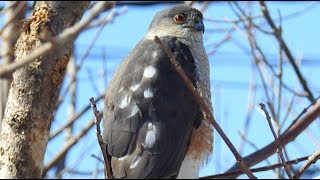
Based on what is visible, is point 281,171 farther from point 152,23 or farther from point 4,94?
point 4,94

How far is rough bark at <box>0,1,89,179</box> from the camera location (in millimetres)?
2939

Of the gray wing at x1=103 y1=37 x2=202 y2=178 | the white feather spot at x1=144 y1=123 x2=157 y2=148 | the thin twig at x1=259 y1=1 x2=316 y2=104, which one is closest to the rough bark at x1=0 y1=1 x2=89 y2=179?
the gray wing at x1=103 y1=37 x2=202 y2=178

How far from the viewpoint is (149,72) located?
3570 millimetres

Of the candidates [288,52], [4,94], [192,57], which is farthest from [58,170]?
[288,52]

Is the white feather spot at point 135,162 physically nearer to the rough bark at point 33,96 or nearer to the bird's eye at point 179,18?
the rough bark at point 33,96

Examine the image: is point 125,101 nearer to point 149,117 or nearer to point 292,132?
point 149,117

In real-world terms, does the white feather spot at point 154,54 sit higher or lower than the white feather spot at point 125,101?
higher

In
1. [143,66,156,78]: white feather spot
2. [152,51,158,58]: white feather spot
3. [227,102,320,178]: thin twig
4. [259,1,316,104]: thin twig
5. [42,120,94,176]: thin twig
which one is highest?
[227,102,320,178]: thin twig

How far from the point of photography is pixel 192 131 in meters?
3.48

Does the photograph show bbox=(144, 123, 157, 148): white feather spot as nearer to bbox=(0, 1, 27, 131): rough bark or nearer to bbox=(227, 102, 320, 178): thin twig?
bbox=(227, 102, 320, 178): thin twig

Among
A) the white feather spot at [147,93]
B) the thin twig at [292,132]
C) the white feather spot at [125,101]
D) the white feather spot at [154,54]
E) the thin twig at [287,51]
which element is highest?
the thin twig at [292,132]

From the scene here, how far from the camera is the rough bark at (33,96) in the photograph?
2.94m

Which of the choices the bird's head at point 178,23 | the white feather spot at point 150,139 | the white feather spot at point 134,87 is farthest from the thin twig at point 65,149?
the white feather spot at point 150,139

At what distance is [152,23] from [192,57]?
124cm
